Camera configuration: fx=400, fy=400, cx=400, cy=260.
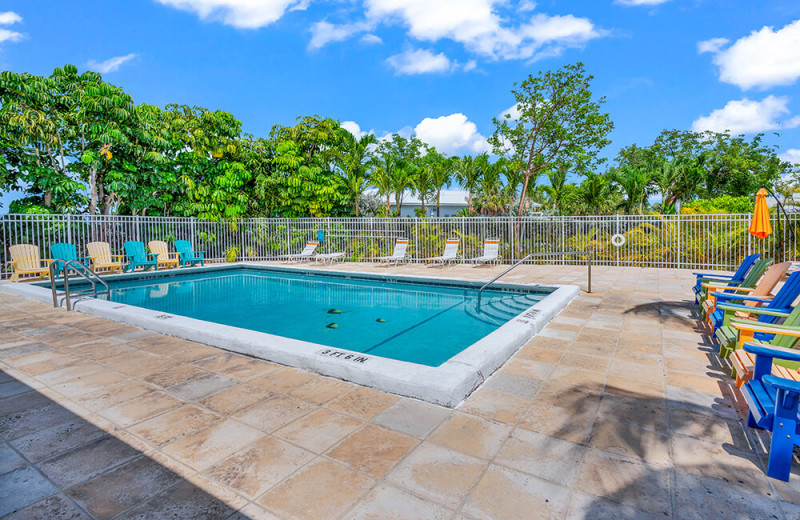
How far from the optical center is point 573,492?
194cm

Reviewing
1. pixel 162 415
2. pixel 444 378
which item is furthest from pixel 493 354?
pixel 162 415

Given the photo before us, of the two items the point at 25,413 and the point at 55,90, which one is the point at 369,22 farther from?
the point at 25,413

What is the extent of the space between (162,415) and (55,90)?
58.9 feet

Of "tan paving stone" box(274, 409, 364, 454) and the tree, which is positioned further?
the tree

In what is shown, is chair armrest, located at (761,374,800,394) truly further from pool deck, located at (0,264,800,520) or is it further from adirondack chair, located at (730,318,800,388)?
adirondack chair, located at (730,318,800,388)

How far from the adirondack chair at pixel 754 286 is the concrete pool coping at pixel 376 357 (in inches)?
72.1

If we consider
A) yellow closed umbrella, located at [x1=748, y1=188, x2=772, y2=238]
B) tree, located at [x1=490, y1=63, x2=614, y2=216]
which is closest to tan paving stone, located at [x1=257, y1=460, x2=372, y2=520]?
yellow closed umbrella, located at [x1=748, y1=188, x2=772, y2=238]

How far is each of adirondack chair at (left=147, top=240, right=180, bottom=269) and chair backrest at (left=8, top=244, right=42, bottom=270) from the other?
9.54 feet

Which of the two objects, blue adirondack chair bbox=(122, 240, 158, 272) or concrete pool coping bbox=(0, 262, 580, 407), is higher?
blue adirondack chair bbox=(122, 240, 158, 272)

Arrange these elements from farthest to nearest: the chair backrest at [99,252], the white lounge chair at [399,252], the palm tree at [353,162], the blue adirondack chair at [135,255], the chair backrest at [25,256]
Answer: the palm tree at [353,162] < the white lounge chair at [399,252] < the blue adirondack chair at [135,255] < the chair backrest at [99,252] < the chair backrest at [25,256]

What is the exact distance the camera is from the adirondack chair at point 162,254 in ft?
42.9

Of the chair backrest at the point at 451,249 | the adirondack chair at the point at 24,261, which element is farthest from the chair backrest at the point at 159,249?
the chair backrest at the point at 451,249

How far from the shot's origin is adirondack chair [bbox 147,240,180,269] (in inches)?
514

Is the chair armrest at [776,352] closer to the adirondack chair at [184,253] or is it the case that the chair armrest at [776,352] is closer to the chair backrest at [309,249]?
the chair backrest at [309,249]
